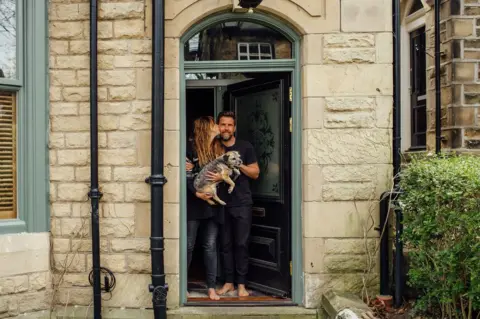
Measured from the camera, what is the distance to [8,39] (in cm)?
568

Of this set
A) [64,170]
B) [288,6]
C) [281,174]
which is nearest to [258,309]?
[281,174]

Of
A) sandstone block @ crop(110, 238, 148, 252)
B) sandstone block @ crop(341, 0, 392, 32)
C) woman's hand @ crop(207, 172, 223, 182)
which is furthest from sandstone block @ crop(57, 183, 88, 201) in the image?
sandstone block @ crop(341, 0, 392, 32)

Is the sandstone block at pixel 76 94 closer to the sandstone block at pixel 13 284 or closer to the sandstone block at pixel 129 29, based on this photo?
the sandstone block at pixel 129 29

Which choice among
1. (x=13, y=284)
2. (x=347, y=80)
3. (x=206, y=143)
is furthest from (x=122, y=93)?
(x=347, y=80)

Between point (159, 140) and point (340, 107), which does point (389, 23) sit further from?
point (159, 140)

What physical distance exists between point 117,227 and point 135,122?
1.06 m

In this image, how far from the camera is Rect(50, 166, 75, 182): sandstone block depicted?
5840 millimetres

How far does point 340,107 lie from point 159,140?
1.81 m

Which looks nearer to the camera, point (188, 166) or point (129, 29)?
point (129, 29)

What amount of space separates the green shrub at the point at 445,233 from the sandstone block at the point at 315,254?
Result: 996 millimetres

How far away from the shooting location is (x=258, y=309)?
584 centimetres

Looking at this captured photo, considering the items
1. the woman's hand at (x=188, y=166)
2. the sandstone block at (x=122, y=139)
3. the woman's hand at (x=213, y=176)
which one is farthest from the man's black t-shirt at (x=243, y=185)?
the sandstone block at (x=122, y=139)

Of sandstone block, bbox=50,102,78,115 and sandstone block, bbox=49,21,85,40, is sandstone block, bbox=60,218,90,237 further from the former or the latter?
sandstone block, bbox=49,21,85,40

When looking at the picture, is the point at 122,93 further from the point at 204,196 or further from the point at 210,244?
the point at 210,244
